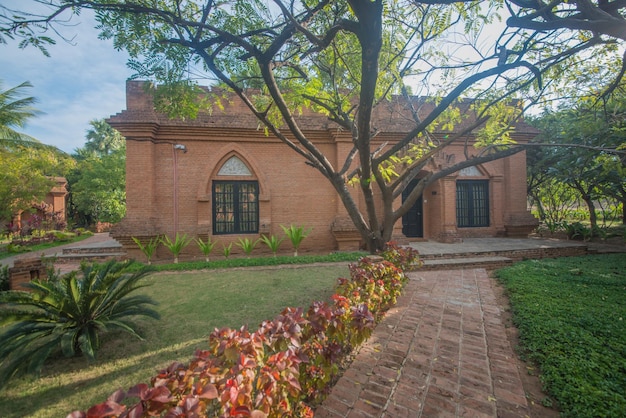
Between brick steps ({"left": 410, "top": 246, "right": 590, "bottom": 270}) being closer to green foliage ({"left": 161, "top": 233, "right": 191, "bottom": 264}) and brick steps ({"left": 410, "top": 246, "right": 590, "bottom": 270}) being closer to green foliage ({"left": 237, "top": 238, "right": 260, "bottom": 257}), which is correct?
green foliage ({"left": 237, "top": 238, "right": 260, "bottom": 257})

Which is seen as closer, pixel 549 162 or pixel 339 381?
pixel 339 381

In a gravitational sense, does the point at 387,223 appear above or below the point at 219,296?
above

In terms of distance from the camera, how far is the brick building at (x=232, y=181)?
8.11 meters

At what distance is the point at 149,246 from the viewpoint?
24.8 ft

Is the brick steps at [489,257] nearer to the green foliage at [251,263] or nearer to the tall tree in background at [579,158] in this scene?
the green foliage at [251,263]

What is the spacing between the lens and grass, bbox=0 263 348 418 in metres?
2.31

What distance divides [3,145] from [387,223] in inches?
783

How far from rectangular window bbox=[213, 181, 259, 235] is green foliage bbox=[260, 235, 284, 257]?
0.55 metres

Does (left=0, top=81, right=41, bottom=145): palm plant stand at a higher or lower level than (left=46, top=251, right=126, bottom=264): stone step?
higher

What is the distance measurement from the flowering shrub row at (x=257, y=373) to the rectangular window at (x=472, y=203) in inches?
397

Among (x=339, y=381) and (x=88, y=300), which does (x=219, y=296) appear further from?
(x=339, y=381)

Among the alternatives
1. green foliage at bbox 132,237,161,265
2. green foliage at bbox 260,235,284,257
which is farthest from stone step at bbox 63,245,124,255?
green foliage at bbox 260,235,284,257

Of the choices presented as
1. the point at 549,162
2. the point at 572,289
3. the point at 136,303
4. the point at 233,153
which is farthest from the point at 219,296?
the point at 549,162

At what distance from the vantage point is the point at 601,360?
249cm
